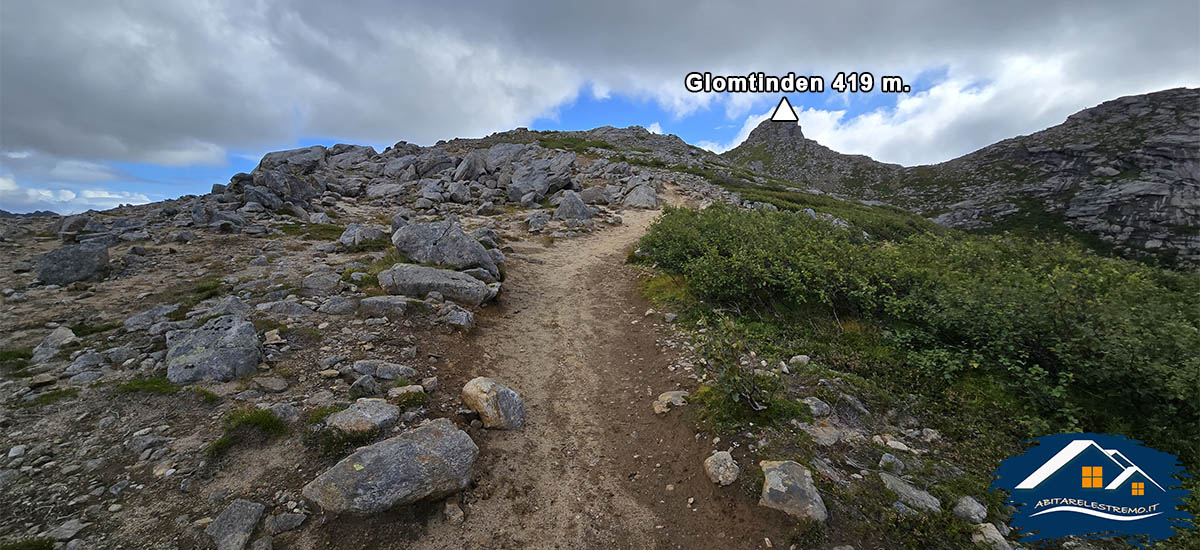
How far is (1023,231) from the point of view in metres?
67.6

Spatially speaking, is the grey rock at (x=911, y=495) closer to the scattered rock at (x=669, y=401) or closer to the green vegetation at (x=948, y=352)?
the green vegetation at (x=948, y=352)

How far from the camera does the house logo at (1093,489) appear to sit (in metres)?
4.82

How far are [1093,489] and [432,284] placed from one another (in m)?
12.7

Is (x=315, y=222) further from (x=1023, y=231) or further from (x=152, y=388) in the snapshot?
(x=1023, y=231)

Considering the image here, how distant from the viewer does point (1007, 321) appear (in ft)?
25.3

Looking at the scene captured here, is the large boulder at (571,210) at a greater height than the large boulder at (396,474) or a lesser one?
greater

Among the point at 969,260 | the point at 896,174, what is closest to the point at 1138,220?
the point at 896,174

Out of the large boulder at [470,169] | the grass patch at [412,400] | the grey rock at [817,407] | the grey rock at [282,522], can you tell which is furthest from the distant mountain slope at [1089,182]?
the grey rock at [282,522]

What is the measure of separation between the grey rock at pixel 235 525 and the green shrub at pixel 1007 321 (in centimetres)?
627

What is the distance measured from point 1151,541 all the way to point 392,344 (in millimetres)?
11127

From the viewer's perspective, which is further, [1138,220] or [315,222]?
[1138,220]

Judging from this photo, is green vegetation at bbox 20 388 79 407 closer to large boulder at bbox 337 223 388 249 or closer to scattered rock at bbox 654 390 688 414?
scattered rock at bbox 654 390 688 414

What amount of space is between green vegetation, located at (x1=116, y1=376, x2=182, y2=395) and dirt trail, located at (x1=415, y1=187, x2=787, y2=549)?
4754mm

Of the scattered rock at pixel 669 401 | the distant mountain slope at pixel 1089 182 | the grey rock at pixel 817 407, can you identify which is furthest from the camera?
the distant mountain slope at pixel 1089 182
